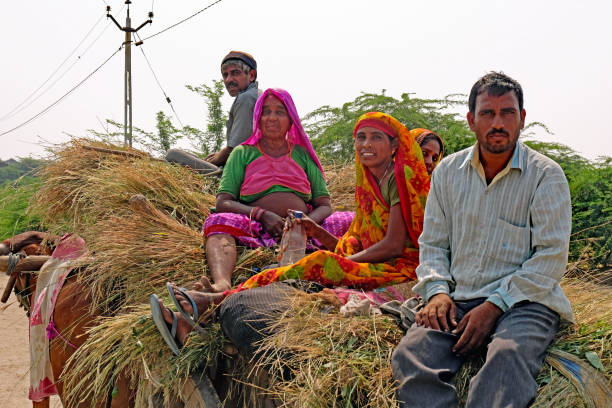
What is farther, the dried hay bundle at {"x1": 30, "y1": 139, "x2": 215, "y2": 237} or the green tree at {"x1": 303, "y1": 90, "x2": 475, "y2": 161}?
the green tree at {"x1": 303, "y1": 90, "x2": 475, "y2": 161}

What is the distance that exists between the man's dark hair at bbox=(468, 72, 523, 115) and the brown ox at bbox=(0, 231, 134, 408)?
231 centimetres

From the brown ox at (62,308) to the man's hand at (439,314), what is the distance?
1.77 meters

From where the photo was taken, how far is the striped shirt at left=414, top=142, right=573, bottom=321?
6.80 feet

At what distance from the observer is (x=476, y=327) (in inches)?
78.9

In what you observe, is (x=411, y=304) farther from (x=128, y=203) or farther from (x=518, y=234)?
(x=128, y=203)

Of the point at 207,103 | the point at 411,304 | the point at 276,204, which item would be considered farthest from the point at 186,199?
the point at 207,103

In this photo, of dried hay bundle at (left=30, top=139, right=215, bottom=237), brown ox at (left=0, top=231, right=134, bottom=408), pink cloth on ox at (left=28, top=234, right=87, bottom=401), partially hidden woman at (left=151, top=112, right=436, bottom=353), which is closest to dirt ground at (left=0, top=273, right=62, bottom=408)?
brown ox at (left=0, top=231, right=134, bottom=408)

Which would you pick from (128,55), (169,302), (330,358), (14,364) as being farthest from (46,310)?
(128,55)

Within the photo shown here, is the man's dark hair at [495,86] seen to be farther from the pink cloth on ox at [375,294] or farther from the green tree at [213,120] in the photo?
the green tree at [213,120]

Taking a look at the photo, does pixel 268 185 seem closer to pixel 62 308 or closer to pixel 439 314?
pixel 62 308

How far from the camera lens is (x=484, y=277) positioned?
2.23 m

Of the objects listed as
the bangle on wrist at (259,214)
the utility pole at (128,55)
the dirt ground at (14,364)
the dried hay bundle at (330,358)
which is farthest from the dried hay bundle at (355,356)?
the utility pole at (128,55)

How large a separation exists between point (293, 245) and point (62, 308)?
167 cm

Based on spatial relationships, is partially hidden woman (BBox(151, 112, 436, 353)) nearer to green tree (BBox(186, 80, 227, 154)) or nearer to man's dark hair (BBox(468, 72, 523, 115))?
man's dark hair (BBox(468, 72, 523, 115))
